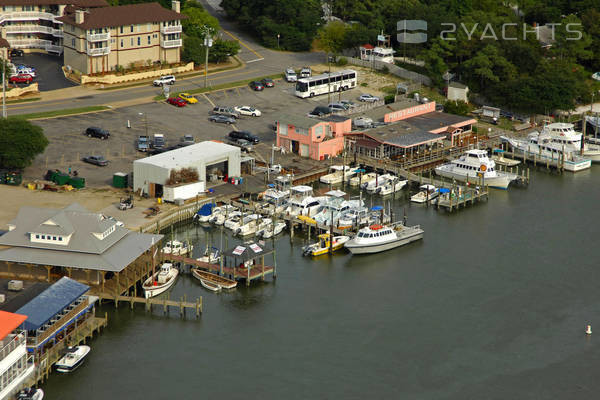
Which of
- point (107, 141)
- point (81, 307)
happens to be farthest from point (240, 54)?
point (81, 307)

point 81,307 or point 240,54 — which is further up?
point 240,54

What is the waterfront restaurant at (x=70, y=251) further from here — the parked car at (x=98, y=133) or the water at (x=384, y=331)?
the parked car at (x=98, y=133)

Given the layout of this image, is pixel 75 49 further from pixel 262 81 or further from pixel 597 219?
pixel 597 219

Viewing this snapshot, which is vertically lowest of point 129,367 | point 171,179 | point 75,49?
point 129,367

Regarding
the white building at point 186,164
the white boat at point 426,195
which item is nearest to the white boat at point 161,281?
the white building at point 186,164

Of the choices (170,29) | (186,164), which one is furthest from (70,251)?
(170,29)

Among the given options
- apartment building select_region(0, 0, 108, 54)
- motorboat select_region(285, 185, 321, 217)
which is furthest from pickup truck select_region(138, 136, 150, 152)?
apartment building select_region(0, 0, 108, 54)

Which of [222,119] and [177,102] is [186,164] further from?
[177,102]
